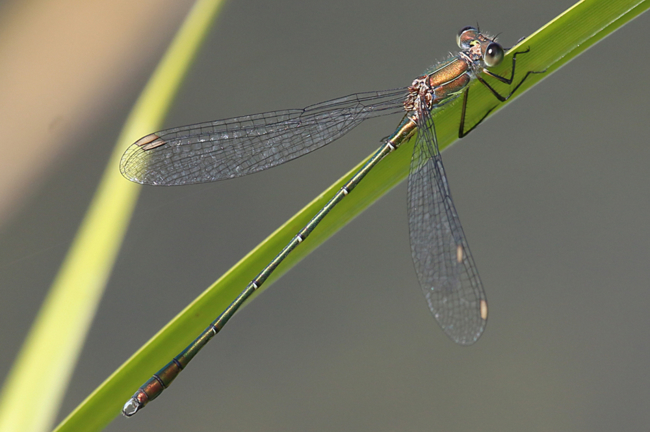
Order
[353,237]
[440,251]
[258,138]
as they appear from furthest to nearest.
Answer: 1. [353,237]
2. [258,138]
3. [440,251]

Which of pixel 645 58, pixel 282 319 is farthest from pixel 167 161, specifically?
pixel 645 58

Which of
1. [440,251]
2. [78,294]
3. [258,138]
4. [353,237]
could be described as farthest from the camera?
[353,237]

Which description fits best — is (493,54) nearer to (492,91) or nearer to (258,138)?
(492,91)

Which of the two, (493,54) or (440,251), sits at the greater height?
(493,54)

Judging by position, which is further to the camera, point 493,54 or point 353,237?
point 353,237

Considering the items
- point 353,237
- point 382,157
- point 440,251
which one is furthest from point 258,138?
point 440,251

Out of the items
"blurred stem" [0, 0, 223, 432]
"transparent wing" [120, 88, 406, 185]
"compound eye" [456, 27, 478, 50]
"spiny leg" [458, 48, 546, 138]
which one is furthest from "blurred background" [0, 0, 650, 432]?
"blurred stem" [0, 0, 223, 432]

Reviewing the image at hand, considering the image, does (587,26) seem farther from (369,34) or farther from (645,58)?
(369,34)

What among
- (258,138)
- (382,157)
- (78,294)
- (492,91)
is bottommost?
(492,91)
